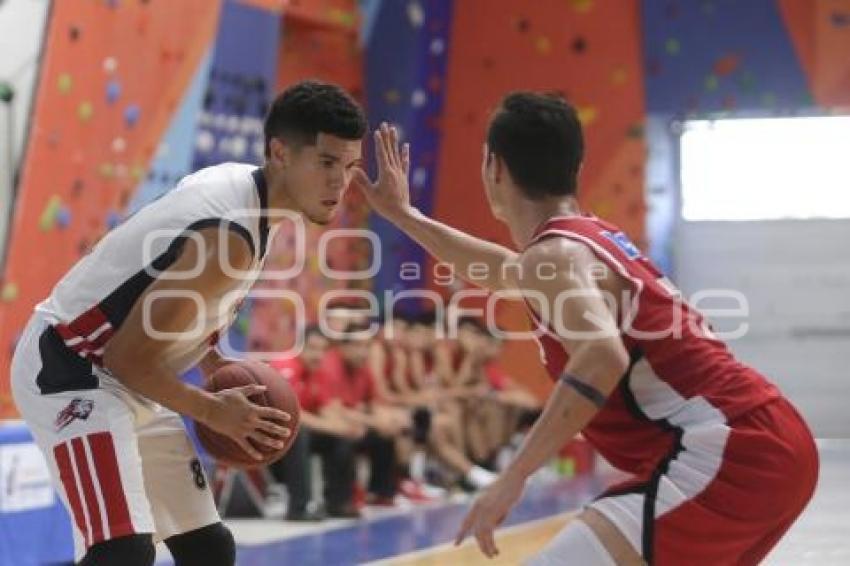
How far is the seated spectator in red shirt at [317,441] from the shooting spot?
9.69 m

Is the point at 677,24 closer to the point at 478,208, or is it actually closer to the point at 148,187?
the point at 478,208

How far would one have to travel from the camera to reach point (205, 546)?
4109mm

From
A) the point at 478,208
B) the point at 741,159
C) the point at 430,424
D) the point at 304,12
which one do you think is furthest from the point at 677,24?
the point at 430,424

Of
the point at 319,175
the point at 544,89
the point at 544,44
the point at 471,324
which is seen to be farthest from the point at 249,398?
the point at 544,44

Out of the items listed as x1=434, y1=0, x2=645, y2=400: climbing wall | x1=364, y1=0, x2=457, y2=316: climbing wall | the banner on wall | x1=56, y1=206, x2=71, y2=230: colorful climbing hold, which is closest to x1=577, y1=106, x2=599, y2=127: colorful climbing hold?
x1=434, y1=0, x2=645, y2=400: climbing wall

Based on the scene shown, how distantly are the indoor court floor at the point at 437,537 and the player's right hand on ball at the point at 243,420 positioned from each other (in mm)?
3438

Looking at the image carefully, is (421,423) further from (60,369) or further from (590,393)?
(590,393)

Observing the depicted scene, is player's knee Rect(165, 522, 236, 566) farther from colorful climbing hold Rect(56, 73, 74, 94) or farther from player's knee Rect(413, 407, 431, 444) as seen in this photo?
player's knee Rect(413, 407, 431, 444)

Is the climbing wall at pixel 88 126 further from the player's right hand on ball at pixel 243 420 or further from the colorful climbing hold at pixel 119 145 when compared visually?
the player's right hand on ball at pixel 243 420

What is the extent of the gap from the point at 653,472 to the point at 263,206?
1418 mm

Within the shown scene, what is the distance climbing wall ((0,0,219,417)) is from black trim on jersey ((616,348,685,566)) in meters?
6.19

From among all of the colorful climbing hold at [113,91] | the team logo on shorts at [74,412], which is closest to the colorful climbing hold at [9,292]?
the colorful climbing hold at [113,91]

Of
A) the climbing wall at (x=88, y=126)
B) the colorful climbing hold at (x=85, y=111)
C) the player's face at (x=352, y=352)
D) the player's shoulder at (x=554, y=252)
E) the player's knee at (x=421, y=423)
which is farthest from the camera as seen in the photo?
the player's knee at (x=421, y=423)

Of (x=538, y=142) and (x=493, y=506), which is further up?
(x=538, y=142)
